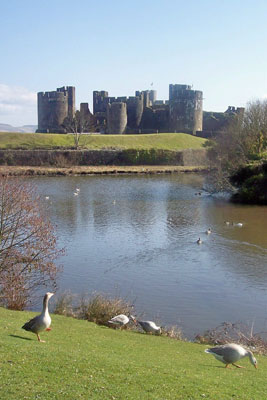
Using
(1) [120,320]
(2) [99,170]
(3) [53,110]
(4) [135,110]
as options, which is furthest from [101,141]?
(1) [120,320]

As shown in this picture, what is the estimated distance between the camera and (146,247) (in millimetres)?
22000

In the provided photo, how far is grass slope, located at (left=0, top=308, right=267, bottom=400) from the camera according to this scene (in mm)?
6605

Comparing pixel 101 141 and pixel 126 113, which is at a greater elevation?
pixel 126 113

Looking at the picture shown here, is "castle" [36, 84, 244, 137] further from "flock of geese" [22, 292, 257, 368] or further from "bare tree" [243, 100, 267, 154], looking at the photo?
"flock of geese" [22, 292, 257, 368]

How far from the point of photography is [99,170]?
57.7m

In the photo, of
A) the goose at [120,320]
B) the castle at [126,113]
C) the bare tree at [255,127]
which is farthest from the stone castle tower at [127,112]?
the goose at [120,320]

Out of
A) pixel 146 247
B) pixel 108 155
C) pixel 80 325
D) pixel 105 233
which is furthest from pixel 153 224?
pixel 108 155

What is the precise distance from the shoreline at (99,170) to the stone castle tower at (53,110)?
1602cm

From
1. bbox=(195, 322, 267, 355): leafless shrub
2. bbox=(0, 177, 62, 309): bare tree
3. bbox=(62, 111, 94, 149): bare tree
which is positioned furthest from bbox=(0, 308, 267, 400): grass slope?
bbox=(62, 111, 94, 149): bare tree

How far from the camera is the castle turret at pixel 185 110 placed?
77006 mm

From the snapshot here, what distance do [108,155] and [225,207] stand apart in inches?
1298

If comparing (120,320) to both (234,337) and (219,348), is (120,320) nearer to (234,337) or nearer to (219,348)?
(234,337)

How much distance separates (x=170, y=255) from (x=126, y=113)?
5868 cm

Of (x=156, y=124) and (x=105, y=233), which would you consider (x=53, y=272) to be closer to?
(x=105, y=233)
